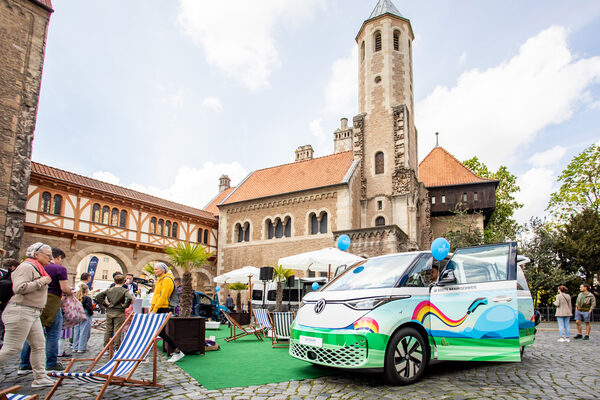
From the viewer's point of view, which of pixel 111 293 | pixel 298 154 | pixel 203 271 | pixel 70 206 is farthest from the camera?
pixel 298 154

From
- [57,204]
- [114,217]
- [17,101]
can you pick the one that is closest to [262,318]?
[17,101]

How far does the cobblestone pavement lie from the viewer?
4.69m

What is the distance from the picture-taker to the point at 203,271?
30.8 meters

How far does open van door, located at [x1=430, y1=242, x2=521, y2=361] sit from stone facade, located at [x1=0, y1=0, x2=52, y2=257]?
18.0 metres

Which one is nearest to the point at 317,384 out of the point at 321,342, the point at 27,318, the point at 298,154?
the point at 321,342

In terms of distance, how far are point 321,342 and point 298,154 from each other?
50.4 m

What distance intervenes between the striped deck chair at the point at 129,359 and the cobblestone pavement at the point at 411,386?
0.22m

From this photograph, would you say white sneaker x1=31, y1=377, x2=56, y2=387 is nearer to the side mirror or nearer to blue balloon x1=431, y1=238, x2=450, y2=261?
the side mirror

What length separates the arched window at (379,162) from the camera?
27.1 meters

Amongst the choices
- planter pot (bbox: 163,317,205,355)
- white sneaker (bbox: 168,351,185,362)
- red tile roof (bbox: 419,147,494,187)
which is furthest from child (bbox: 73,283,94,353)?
red tile roof (bbox: 419,147,494,187)

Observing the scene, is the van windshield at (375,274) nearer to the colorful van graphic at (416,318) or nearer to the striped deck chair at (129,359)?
the colorful van graphic at (416,318)

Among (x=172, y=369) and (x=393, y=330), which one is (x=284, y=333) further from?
(x=393, y=330)

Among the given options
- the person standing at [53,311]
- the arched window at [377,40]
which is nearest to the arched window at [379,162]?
the arched window at [377,40]

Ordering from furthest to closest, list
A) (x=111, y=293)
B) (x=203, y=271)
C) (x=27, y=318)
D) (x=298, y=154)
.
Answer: (x=298, y=154), (x=203, y=271), (x=111, y=293), (x=27, y=318)
